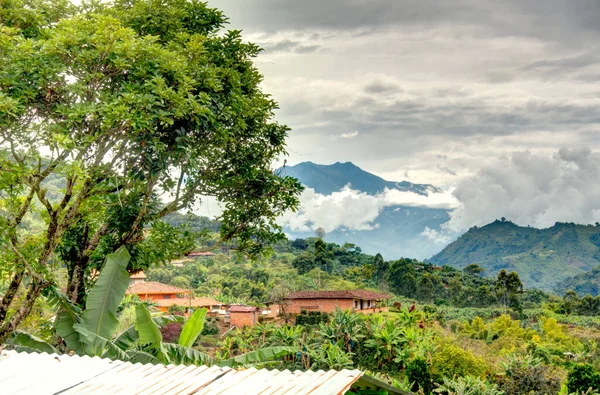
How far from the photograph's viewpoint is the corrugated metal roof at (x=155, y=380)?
3.97m

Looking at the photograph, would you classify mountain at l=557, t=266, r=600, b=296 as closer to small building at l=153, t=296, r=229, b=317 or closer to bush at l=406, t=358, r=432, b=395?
small building at l=153, t=296, r=229, b=317

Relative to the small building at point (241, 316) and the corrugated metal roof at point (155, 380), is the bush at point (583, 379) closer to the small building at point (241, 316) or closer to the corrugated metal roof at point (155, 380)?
the corrugated metal roof at point (155, 380)

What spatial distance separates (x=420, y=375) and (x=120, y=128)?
11.3m

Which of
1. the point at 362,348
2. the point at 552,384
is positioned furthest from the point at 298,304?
the point at 552,384

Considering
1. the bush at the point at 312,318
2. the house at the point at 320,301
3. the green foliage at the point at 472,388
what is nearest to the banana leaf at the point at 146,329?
the green foliage at the point at 472,388

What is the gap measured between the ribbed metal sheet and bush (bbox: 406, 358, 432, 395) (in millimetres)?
11157

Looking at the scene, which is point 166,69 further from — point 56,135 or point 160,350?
point 160,350

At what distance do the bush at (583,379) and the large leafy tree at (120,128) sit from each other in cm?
888

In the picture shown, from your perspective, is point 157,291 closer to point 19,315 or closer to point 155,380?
point 19,315

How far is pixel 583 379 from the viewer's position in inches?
514

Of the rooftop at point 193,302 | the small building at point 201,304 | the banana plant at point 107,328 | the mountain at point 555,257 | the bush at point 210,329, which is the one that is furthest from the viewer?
the mountain at point 555,257

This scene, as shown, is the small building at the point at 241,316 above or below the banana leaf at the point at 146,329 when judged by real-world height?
below

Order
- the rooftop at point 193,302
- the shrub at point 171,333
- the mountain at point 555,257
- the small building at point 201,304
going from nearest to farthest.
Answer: the shrub at point 171,333
the small building at point 201,304
the rooftop at point 193,302
the mountain at point 555,257

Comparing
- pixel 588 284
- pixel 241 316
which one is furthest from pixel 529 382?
pixel 588 284
